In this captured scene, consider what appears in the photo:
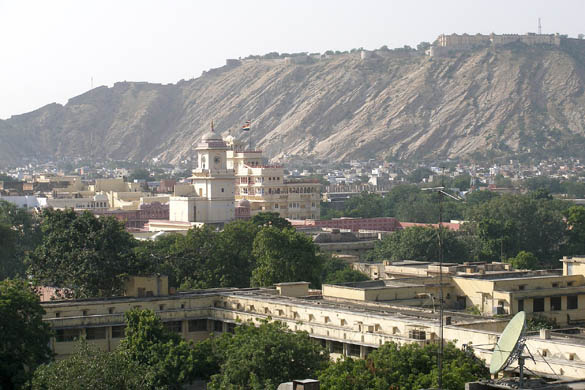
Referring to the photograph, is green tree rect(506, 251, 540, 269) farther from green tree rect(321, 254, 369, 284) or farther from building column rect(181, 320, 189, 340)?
building column rect(181, 320, 189, 340)

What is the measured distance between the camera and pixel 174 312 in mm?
48562

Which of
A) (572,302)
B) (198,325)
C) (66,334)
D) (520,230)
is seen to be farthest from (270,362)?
(520,230)

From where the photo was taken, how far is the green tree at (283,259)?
204 ft

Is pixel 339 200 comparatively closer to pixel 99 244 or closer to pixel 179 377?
pixel 99 244

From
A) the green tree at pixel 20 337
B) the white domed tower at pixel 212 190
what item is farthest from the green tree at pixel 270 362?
the white domed tower at pixel 212 190

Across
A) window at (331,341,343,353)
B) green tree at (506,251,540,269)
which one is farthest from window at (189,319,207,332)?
green tree at (506,251,540,269)

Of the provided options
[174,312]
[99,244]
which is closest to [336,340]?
[174,312]

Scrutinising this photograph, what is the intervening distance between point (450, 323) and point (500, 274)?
54.6 ft

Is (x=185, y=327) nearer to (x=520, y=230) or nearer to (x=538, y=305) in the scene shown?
(x=538, y=305)

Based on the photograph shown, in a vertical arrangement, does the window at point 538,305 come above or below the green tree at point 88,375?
above

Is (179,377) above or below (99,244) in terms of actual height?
below

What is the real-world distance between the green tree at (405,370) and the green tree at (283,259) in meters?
25.7

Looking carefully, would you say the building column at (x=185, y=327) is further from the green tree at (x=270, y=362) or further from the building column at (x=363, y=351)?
the building column at (x=363, y=351)

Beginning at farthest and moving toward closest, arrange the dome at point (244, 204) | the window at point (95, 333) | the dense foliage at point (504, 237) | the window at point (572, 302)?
the dome at point (244, 204), the dense foliage at point (504, 237), the window at point (572, 302), the window at point (95, 333)
